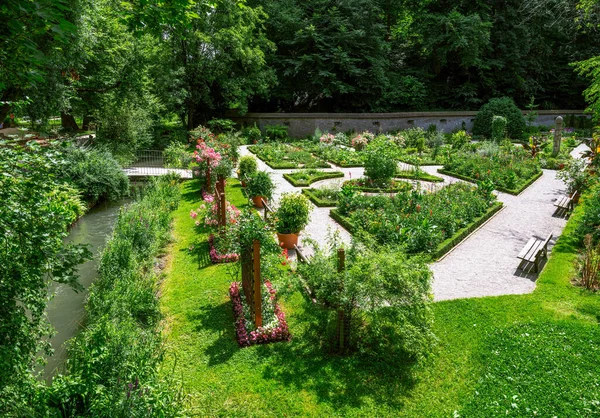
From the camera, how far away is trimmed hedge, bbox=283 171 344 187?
15.2m

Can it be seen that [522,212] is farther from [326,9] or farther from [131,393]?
[326,9]

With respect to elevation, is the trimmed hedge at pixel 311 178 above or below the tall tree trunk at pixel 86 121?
below

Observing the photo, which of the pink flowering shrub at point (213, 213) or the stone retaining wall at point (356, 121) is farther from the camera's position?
the stone retaining wall at point (356, 121)

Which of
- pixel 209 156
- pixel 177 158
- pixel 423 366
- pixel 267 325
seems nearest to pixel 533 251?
pixel 423 366

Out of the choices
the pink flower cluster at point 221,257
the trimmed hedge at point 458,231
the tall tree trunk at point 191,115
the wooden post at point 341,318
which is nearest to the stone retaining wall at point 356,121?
the tall tree trunk at point 191,115

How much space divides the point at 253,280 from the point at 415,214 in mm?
5131

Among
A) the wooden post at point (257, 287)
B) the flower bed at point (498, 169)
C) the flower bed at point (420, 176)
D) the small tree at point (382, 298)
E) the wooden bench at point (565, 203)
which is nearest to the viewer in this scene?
the small tree at point (382, 298)

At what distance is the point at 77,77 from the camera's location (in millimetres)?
17719

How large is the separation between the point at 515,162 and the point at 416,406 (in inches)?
602

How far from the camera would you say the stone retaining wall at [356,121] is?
28.6 meters

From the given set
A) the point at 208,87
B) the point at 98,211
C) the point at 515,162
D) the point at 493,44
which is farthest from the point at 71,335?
the point at 493,44

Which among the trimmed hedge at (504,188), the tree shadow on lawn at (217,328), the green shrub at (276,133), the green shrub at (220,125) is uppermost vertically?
the green shrub at (220,125)

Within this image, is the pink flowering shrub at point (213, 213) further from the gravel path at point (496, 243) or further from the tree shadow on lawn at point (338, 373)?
the tree shadow on lawn at point (338, 373)

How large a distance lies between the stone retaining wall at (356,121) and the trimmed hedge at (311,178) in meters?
12.6
